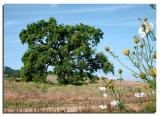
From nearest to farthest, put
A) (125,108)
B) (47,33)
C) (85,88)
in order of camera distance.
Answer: (125,108) → (85,88) → (47,33)

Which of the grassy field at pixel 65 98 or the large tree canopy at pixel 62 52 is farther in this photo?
the large tree canopy at pixel 62 52

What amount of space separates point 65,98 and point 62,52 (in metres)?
0.48

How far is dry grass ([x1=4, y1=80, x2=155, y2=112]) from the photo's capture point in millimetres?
2617

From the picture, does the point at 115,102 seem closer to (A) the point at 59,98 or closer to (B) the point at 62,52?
(A) the point at 59,98

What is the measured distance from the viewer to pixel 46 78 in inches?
118

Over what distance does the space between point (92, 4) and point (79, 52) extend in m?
0.44

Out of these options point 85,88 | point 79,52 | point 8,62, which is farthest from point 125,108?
point 8,62

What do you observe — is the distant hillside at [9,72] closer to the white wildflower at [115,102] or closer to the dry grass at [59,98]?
the dry grass at [59,98]

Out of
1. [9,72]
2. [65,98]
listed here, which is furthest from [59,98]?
[9,72]

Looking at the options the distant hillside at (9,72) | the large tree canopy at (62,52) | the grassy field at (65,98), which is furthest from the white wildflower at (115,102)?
the distant hillside at (9,72)

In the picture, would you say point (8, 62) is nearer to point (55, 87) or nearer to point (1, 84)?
point (1, 84)

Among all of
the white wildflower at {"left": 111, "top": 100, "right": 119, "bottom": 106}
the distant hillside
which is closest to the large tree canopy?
the distant hillside

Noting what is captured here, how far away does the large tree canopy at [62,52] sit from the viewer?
276cm

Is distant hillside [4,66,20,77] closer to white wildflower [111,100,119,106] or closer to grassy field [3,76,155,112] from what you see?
grassy field [3,76,155,112]
